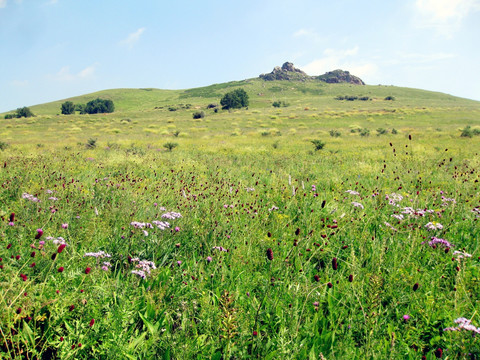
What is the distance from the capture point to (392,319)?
7.34 ft

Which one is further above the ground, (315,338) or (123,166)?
(123,166)

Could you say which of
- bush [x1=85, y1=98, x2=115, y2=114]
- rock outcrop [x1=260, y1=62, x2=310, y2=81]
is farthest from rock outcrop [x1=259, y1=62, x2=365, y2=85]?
bush [x1=85, y1=98, x2=115, y2=114]

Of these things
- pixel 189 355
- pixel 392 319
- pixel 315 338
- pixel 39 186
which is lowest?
pixel 392 319

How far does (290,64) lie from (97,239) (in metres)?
182

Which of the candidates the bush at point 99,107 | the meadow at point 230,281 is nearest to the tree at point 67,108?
the bush at point 99,107

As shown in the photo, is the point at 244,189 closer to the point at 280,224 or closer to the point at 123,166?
the point at 280,224

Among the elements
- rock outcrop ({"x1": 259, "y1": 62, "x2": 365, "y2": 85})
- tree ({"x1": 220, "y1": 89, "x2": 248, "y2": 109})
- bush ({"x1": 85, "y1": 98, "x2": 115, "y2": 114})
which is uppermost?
rock outcrop ({"x1": 259, "y1": 62, "x2": 365, "y2": 85})

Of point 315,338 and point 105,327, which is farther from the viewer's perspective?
point 315,338

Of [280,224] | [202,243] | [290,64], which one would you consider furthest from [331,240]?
[290,64]

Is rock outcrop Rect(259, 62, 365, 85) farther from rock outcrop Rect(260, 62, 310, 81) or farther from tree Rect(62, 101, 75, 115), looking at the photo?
tree Rect(62, 101, 75, 115)

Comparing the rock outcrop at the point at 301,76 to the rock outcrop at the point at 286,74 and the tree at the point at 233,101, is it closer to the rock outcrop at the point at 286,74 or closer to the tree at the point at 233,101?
the rock outcrop at the point at 286,74

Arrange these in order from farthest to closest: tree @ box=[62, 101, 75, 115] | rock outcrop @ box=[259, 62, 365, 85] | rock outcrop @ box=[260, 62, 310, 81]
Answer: rock outcrop @ box=[259, 62, 365, 85], rock outcrop @ box=[260, 62, 310, 81], tree @ box=[62, 101, 75, 115]

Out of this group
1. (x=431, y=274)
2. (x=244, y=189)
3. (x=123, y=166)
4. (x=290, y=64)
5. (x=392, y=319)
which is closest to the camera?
(x=392, y=319)

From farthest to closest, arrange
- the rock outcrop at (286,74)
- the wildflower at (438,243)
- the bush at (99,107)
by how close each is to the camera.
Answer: the rock outcrop at (286,74)
the bush at (99,107)
the wildflower at (438,243)
